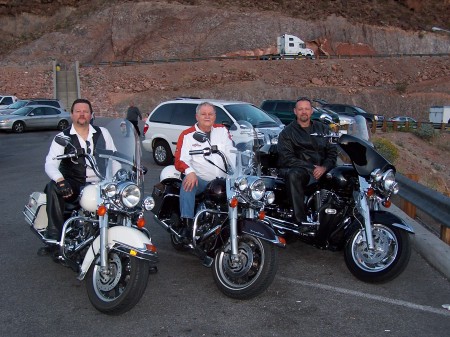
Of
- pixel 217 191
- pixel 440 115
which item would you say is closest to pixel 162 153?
pixel 217 191

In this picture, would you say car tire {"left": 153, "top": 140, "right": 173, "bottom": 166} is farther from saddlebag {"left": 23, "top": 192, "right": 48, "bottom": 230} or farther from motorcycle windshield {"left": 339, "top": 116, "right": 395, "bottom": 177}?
motorcycle windshield {"left": 339, "top": 116, "right": 395, "bottom": 177}

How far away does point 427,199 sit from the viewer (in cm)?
742

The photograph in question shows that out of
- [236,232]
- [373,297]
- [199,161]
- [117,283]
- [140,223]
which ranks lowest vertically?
[373,297]

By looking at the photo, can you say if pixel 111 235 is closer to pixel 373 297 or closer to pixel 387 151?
pixel 373 297

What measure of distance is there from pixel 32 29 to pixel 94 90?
34.0 m

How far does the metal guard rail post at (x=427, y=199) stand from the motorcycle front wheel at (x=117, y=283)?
3543mm

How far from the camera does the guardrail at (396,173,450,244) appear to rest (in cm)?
→ 680

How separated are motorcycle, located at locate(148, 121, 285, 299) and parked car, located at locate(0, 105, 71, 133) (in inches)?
975

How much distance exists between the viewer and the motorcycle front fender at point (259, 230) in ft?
17.9

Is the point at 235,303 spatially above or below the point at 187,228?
below

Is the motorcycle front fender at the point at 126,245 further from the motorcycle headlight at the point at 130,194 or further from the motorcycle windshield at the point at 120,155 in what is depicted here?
the motorcycle windshield at the point at 120,155

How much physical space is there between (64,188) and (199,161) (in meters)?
1.58

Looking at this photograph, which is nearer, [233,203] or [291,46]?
[233,203]

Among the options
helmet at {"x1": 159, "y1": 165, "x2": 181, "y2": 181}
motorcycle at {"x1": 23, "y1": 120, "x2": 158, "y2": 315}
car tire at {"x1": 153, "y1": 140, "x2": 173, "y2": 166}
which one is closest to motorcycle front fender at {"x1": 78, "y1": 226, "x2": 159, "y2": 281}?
motorcycle at {"x1": 23, "y1": 120, "x2": 158, "y2": 315}
